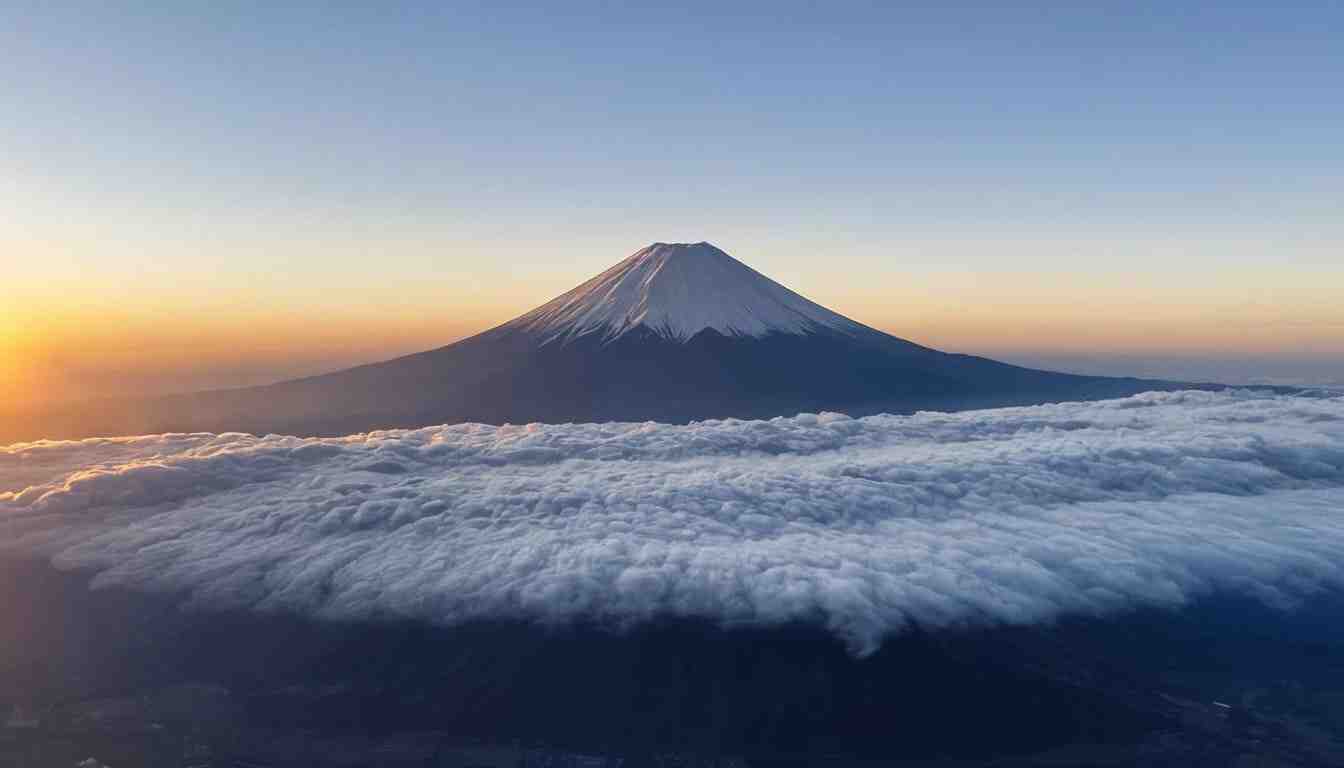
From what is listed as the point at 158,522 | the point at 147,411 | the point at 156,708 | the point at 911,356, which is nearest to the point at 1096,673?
the point at 156,708

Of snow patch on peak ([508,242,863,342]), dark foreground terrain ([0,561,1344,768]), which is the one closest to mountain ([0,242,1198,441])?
snow patch on peak ([508,242,863,342])

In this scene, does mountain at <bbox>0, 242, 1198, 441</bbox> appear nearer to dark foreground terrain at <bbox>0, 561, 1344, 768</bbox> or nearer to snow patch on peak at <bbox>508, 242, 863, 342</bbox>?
snow patch on peak at <bbox>508, 242, 863, 342</bbox>

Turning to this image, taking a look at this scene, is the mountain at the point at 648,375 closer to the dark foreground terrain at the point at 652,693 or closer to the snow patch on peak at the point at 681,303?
the snow patch on peak at the point at 681,303

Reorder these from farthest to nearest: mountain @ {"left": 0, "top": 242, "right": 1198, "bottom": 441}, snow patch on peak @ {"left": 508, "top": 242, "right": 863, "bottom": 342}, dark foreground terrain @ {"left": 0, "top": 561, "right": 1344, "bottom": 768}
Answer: snow patch on peak @ {"left": 508, "top": 242, "right": 863, "bottom": 342} → mountain @ {"left": 0, "top": 242, "right": 1198, "bottom": 441} → dark foreground terrain @ {"left": 0, "top": 561, "right": 1344, "bottom": 768}

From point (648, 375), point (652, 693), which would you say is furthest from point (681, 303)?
point (652, 693)

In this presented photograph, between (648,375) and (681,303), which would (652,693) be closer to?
(648,375)

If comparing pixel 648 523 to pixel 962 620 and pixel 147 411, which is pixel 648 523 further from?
pixel 147 411
